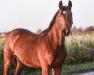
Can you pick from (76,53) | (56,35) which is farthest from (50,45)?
(76,53)

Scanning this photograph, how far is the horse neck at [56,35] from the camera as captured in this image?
3842 mm

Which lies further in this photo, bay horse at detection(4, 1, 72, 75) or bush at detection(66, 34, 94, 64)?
bush at detection(66, 34, 94, 64)

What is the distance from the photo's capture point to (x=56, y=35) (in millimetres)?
3900

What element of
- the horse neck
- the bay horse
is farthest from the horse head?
the horse neck

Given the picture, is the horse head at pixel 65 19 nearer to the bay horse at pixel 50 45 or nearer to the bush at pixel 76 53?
the bay horse at pixel 50 45

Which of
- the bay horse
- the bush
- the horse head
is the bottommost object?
the bush

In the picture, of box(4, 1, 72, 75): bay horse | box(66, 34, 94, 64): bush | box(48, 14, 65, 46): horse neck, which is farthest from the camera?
box(66, 34, 94, 64): bush

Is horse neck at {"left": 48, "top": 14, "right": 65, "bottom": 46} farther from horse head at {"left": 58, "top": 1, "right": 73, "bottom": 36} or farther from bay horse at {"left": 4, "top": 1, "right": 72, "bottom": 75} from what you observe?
horse head at {"left": 58, "top": 1, "right": 73, "bottom": 36}

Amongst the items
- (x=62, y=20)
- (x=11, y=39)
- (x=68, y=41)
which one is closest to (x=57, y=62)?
(x=62, y=20)

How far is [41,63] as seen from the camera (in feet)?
13.0

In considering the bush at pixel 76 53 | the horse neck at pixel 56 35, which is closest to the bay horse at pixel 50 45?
the horse neck at pixel 56 35

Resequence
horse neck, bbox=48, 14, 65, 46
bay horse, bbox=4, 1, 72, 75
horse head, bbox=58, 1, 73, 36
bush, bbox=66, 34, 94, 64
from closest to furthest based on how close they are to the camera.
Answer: horse head, bbox=58, 1, 73, 36, bay horse, bbox=4, 1, 72, 75, horse neck, bbox=48, 14, 65, 46, bush, bbox=66, 34, 94, 64

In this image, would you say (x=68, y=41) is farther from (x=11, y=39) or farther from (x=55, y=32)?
(x=55, y=32)

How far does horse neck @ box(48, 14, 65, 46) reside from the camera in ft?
12.6
